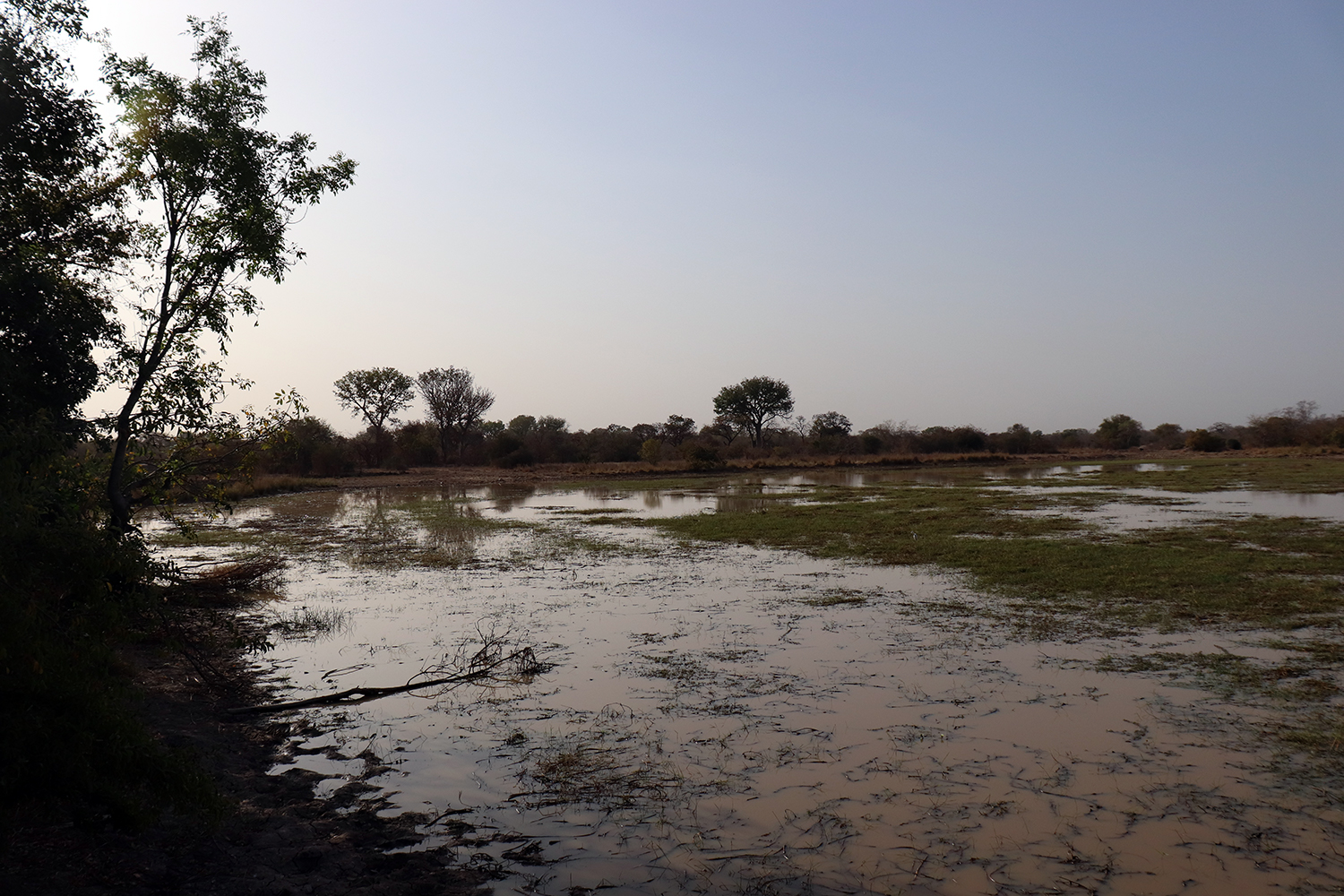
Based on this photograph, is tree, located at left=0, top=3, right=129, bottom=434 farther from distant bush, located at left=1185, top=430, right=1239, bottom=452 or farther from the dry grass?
distant bush, located at left=1185, top=430, right=1239, bottom=452

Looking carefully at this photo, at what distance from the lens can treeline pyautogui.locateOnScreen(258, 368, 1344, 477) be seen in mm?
63031

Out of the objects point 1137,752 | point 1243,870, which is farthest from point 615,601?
point 1243,870

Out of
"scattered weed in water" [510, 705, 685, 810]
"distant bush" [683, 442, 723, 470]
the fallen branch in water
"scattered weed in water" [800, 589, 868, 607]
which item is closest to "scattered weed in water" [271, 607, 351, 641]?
the fallen branch in water

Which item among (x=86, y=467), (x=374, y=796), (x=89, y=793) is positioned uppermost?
(x=86, y=467)

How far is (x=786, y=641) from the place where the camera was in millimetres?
9828

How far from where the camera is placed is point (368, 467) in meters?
66.2

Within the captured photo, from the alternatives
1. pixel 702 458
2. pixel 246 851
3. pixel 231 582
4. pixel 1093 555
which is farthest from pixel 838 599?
pixel 702 458

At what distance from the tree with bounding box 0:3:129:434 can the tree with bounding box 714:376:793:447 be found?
289 feet

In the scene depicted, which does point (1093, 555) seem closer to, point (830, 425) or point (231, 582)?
point (231, 582)

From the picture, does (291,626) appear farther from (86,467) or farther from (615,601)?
(615,601)

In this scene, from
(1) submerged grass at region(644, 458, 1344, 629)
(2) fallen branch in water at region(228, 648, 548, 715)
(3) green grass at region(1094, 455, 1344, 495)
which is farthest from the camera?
(3) green grass at region(1094, 455, 1344, 495)

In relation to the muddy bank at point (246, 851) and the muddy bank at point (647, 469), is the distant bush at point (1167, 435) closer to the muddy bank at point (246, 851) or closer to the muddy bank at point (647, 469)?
the muddy bank at point (647, 469)

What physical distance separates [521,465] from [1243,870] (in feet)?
221

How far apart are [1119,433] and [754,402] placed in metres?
43.2
